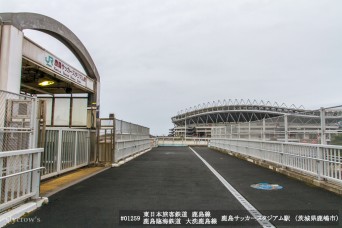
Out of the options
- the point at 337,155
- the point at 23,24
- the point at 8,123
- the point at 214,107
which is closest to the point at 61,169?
the point at 8,123

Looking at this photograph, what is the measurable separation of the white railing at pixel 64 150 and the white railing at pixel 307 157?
812 centimetres

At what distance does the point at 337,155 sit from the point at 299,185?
5.11 feet

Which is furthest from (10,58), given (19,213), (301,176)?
(301,176)

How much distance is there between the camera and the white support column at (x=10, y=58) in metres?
8.02

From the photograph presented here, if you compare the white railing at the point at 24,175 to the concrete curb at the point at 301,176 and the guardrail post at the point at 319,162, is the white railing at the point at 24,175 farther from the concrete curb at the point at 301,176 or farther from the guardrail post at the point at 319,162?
the guardrail post at the point at 319,162

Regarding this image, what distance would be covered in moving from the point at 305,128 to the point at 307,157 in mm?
1448

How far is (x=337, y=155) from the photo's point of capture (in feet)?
26.0

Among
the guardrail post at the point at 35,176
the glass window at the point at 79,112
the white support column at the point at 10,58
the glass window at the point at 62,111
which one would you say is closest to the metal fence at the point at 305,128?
the guardrail post at the point at 35,176

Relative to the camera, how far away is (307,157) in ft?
31.3

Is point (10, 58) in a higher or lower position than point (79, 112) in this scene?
higher

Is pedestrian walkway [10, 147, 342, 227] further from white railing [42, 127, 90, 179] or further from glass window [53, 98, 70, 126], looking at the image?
glass window [53, 98, 70, 126]

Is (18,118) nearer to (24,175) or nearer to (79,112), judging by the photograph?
(24,175)

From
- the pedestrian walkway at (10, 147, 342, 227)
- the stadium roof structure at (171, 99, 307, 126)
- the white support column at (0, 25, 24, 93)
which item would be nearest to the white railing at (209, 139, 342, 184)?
the pedestrian walkway at (10, 147, 342, 227)

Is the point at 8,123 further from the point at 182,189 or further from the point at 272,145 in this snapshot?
the point at 272,145
